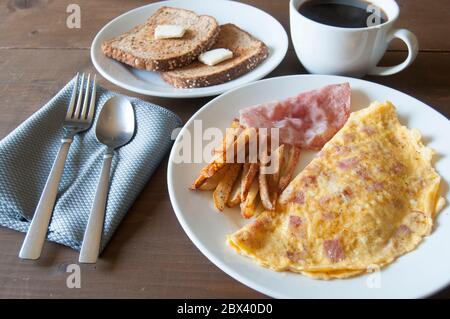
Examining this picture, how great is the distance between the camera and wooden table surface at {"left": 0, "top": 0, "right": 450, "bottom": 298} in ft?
3.10

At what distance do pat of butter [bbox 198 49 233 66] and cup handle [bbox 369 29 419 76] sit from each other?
50 cm

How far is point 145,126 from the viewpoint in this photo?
4.24 feet

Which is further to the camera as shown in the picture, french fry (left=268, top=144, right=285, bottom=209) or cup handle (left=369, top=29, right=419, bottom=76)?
cup handle (left=369, top=29, right=419, bottom=76)

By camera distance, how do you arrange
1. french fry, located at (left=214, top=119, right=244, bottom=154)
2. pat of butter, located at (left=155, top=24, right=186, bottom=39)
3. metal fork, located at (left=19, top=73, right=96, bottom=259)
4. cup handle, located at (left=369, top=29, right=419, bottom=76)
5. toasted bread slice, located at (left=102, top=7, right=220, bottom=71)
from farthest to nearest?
pat of butter, located at (left=155, top=24, right=186, bottom=39) < toasted bread slice, located at (left=102, top=7, right=220, bottom=71) < cup handle, located at (left=369, top=29, right=419, bottom=76) < french fry, located at (left=214, top=119, right=244, bottom=154) < metal fork, located at (left=19, top=73, right=96, bottom=259)

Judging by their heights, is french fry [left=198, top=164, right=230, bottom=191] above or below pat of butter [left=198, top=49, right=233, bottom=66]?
below

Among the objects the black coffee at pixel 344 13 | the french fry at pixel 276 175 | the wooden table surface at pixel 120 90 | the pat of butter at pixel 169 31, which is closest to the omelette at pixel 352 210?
the french fry at pixel 276 175

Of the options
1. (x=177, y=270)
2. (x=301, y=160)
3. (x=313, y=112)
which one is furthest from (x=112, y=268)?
(x=313, y=112)

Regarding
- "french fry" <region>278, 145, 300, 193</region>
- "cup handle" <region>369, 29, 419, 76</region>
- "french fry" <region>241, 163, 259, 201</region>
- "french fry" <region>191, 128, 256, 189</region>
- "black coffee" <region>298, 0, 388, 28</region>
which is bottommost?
"french fry" <region>278, 145, 300, 193</region>

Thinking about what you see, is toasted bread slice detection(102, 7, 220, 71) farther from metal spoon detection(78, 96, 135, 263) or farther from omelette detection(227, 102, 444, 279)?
omelette detection(227, 102, 444, 279)

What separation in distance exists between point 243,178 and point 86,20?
1.29 m

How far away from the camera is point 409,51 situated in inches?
55.1

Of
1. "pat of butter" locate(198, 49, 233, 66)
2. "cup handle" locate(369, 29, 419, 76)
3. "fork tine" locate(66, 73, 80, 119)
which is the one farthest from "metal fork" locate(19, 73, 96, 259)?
"cup handle" locate(369, 29, 419, 76)

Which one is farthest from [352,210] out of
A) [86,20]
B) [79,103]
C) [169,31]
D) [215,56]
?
[86,20]
